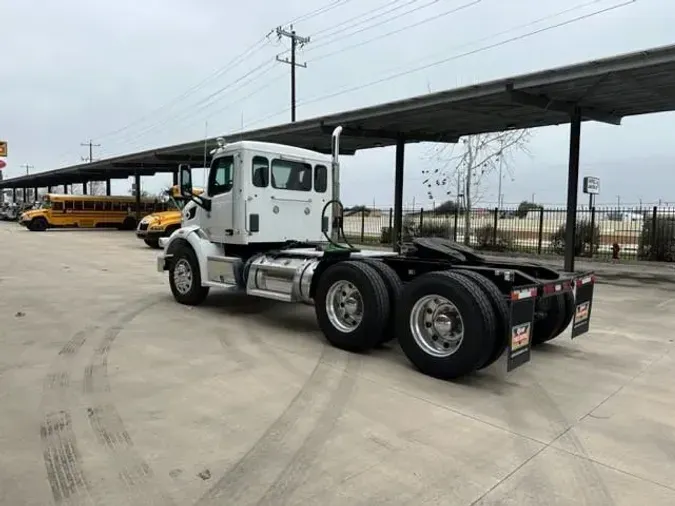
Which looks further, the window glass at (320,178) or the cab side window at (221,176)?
the window glass at (320,178)

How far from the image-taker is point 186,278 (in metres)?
9.49

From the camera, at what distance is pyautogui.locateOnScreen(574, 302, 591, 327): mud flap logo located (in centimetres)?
644

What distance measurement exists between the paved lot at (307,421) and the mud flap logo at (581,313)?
1.45 feet

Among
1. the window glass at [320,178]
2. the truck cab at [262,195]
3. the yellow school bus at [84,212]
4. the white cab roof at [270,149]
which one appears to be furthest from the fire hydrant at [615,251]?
the yellow school bus at [84,212]

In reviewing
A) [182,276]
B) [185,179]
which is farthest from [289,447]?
[182,276]

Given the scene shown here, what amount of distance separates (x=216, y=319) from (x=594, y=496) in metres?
6.04

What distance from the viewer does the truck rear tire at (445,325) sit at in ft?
17.0

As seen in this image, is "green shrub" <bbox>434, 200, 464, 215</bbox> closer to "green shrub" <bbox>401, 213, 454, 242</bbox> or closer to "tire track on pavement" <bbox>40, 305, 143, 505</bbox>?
"green shrub" <bbox>401, 213, 454, 242</bbox>

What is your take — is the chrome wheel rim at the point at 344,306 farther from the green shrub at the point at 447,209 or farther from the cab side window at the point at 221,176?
the green shrub at the point at 447,209

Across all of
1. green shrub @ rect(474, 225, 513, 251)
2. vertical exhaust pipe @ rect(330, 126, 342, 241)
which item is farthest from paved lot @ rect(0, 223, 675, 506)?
green shrub @ rect(474, 225, 513, 251)

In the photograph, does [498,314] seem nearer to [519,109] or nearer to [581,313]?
[581,313]

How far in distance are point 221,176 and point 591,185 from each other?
13.6 metres

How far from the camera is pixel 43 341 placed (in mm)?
6863

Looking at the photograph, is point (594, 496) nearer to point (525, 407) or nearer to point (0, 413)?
point (525, 407)
